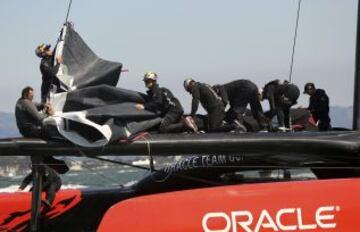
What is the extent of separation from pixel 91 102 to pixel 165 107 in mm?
702

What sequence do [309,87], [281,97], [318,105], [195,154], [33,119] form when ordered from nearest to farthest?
[195,154], [33,119], [281,97], [318,105], [309,87]

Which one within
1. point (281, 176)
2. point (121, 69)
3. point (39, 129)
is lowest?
point (281, 176)

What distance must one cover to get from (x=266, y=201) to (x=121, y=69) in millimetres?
1593

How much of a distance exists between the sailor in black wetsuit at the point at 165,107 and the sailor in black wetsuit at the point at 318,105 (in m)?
Answer: 1.69

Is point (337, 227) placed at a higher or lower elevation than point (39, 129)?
lower

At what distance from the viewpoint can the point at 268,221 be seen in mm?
4207

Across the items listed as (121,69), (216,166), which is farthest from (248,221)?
(121,69)

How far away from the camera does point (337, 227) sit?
13.9 feet

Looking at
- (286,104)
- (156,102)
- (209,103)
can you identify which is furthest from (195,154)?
(286,104)

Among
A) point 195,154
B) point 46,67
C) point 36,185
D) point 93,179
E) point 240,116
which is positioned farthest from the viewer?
point 93,179

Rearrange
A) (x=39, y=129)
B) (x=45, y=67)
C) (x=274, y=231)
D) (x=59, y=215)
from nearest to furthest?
(x=274, y=231) < (x=39, y=129) < (x=45, y=67) < (x=59, y=215)

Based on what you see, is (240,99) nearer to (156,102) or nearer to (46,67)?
(156,102)

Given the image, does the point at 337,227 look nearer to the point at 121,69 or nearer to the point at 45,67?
the point at 121,69

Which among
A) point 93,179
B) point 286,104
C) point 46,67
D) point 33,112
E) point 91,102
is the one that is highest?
point 46,67
